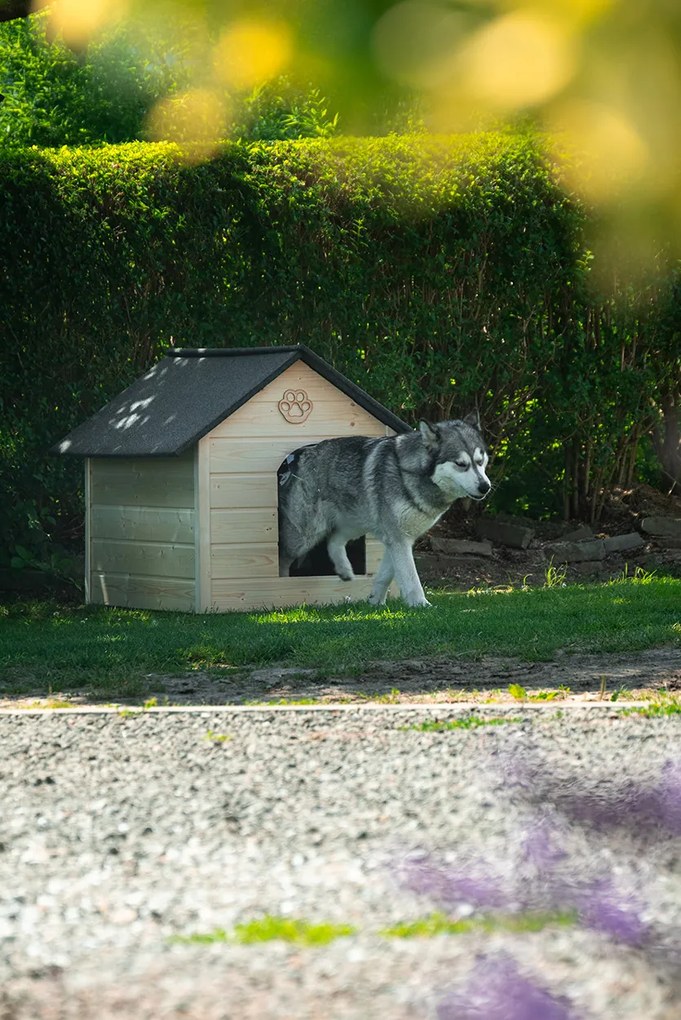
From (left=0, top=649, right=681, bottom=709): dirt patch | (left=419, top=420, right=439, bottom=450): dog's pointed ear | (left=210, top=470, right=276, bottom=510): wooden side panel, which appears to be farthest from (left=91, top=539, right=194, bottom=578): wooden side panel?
(left=0, top=649, right=681, bottom=709): dirt patch

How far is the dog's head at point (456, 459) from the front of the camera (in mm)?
9258

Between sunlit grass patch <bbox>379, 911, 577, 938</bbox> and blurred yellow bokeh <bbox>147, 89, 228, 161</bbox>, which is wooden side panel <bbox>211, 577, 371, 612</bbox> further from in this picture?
blurred yellow bokeh <bbox>147, 89, 228, 161</bbox>

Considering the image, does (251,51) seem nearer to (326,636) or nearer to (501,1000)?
(501,1000)

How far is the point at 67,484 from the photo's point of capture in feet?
37.2

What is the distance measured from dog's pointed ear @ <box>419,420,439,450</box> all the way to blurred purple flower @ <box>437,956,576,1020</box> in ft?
21.5

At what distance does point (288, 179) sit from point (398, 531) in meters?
3.49

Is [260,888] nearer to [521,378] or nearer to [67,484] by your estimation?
[67,484]

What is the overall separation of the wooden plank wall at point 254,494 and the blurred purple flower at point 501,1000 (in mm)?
6741

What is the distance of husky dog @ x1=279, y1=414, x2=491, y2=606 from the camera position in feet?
30.7

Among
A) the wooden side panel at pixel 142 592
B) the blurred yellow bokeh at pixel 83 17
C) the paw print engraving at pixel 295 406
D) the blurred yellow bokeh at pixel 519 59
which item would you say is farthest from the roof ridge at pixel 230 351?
the blurred yellow bokeh at pixel 519 59

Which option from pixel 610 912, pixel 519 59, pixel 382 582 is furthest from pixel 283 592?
pixel 519 59

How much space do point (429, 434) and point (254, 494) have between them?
1.24m

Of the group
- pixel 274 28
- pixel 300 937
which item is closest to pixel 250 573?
pixel 300 937

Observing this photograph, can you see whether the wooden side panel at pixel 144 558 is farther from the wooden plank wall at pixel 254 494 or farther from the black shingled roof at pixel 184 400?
the black shingled roof at pixel 184 400
